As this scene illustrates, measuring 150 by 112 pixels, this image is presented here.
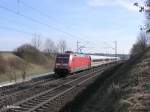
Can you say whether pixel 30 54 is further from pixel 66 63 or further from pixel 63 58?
pixel 66 63

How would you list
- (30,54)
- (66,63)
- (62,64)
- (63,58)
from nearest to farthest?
(66,63)
(62,64)
(63,58)
(30,54)

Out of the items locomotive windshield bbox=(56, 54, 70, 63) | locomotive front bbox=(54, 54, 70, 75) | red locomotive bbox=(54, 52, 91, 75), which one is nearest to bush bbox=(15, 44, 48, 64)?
red locomotive bbox=(54, 52, 91, 75)

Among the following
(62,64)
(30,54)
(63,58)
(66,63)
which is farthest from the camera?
(30,54)

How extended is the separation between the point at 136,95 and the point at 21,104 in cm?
1020

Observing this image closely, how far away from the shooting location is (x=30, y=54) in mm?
89250

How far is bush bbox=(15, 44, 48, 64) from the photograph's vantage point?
86.5 meters

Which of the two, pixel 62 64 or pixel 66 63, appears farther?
pixel 62 64

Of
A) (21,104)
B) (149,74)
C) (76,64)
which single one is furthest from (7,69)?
(149,74)

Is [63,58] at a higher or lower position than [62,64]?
higher

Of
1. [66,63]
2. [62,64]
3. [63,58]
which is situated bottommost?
[62,64]

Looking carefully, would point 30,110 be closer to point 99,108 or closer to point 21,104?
point 21,104

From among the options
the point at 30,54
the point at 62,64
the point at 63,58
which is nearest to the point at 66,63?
the point at 62,64

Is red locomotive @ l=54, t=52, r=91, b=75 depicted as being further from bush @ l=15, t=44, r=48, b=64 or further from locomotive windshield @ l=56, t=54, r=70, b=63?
bush @ l=15, t=44, r=48, b=64

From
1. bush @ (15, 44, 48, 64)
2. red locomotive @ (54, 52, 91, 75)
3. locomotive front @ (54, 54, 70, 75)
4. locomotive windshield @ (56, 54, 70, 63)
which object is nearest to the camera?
locomotive front @ (54, 54, 70, 75)
